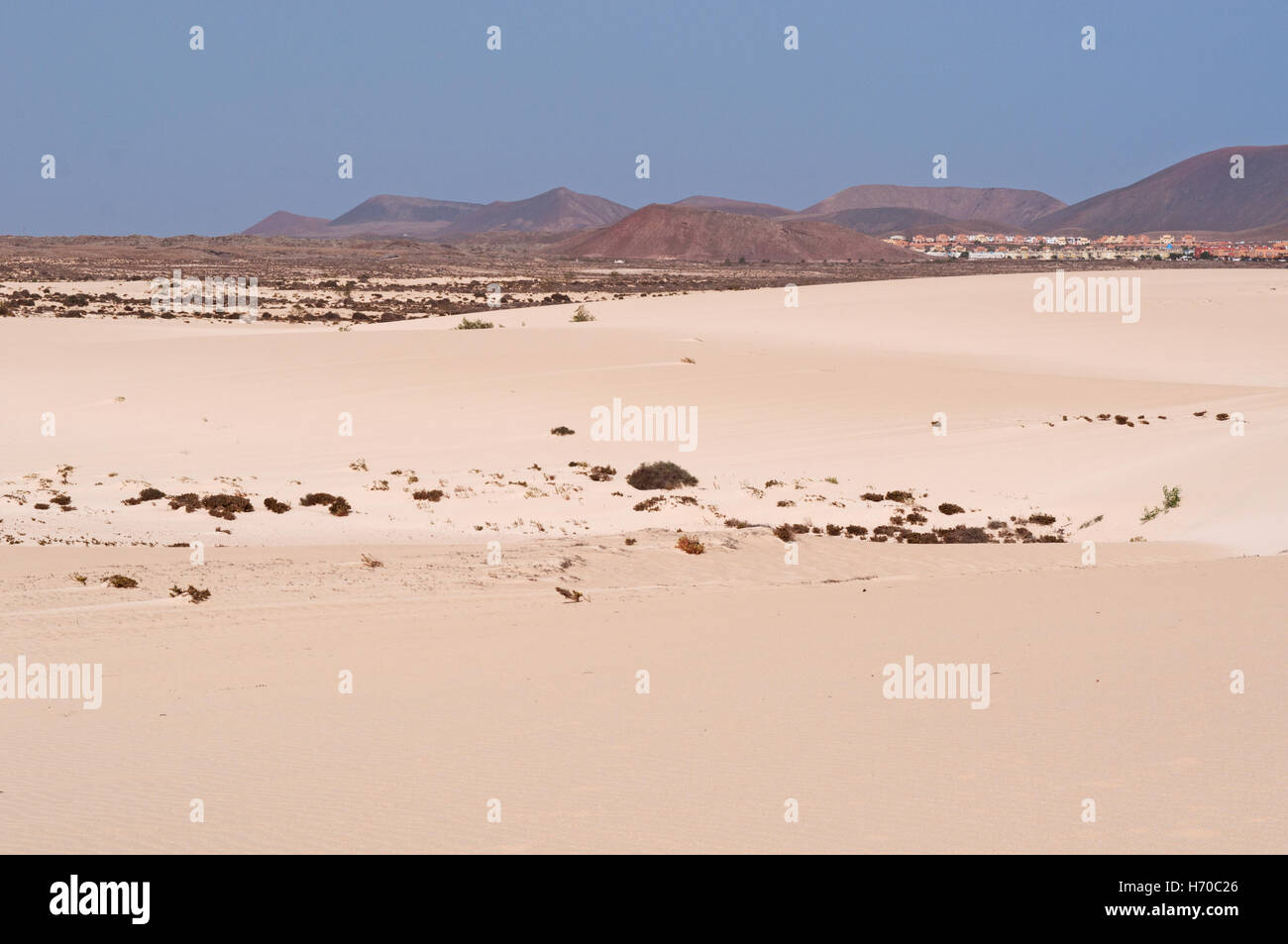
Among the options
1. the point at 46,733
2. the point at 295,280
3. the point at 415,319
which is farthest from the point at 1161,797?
the point at 295,280

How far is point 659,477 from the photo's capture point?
18.2 m

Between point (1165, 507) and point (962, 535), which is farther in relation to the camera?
point (1165, 507)

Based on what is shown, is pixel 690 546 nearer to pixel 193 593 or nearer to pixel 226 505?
pixel 193 593

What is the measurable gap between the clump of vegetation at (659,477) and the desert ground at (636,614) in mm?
326

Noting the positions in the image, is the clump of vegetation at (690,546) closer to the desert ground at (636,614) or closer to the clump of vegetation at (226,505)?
the desert ground at (636,614)

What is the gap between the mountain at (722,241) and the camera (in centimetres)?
13575

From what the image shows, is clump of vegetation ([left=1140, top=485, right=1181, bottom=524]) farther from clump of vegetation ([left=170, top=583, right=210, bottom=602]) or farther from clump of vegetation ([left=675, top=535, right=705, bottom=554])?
clump of vegetation ([left=170, top=583, right=210, bottom=602])

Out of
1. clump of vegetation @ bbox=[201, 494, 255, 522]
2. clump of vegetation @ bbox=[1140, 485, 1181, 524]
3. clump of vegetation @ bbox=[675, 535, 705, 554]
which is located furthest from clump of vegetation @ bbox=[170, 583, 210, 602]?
clump of vegetation @ bbox=[1140, 485, 1181, 524]

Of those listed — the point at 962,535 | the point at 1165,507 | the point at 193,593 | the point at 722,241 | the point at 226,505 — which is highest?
the point at 722,241

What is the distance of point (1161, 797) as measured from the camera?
5816 millimetres

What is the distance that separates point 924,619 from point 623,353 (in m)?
22.0

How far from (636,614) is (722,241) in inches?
5124

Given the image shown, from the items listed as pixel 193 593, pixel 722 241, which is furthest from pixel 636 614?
pixel 722 241
